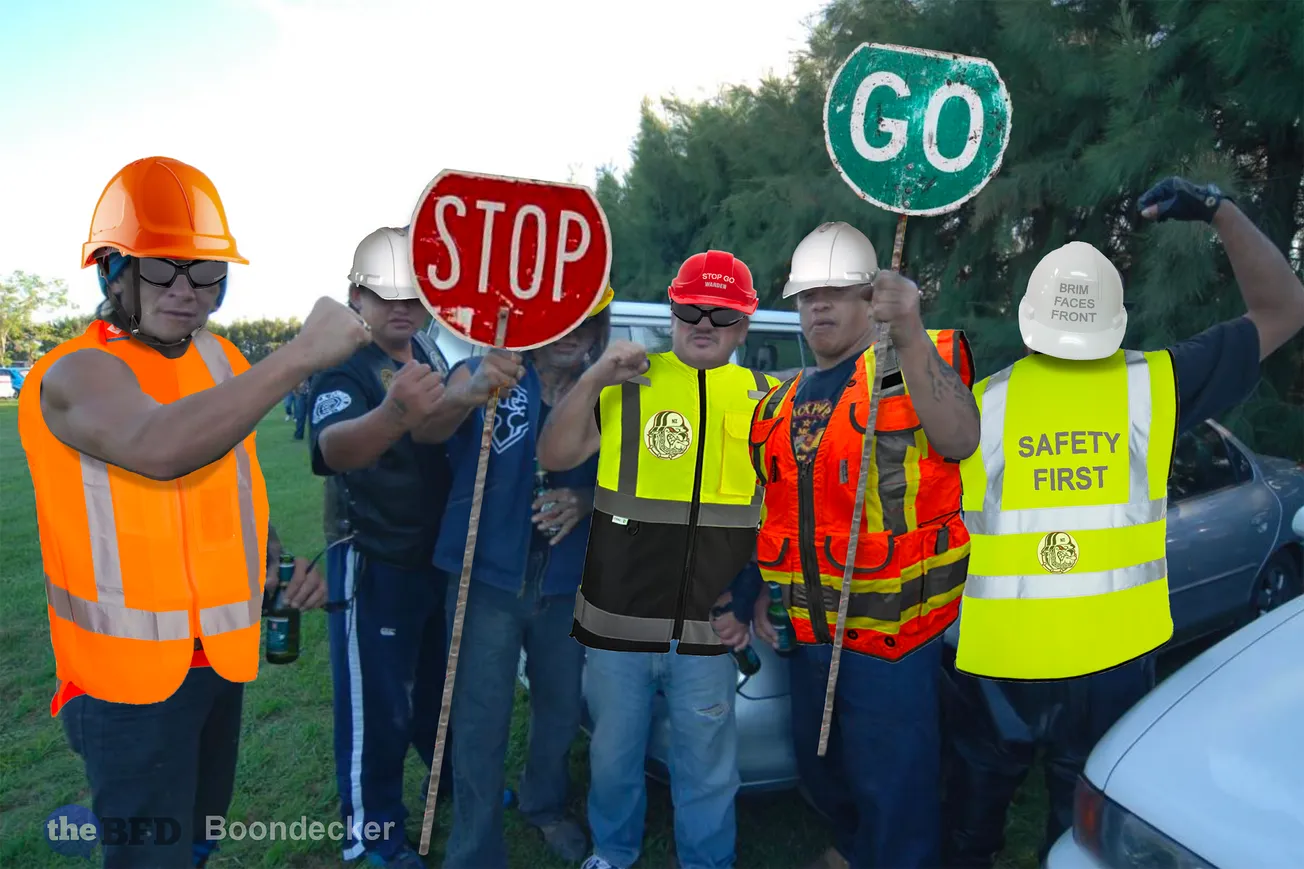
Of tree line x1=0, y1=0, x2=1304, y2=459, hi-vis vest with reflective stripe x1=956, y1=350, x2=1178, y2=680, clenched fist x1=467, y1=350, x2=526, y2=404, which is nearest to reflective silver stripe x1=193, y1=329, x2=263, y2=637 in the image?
clenched fist x1=467, y1=350, x2=526, y2=404

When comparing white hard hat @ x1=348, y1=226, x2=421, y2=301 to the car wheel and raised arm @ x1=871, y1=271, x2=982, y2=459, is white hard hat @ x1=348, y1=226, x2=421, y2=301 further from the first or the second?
the car wheel

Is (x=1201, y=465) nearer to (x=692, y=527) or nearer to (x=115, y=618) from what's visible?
(x=692, y=527)

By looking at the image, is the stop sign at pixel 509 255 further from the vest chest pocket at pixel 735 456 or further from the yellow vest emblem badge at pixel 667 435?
the vest chest pocket at pixel 735 456

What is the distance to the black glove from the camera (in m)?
2.26

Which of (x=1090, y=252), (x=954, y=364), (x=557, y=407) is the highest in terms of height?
(x=1090, y=252)

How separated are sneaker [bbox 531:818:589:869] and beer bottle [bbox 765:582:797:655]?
1.09m

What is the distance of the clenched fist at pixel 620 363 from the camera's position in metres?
2.35

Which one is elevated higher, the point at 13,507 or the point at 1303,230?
the point at 1303,230

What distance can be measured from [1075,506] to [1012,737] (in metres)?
0.70

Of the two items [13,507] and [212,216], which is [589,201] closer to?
[212,216]

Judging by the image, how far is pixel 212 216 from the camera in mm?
1954

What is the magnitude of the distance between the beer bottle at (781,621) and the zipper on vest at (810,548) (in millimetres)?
99

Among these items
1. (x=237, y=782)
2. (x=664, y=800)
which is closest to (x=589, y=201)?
(x=664, y=800)

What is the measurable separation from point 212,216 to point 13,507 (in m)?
10.5
